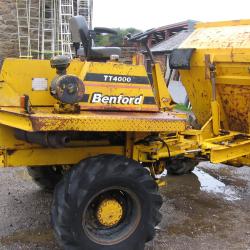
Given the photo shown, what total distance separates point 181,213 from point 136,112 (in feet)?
4.96

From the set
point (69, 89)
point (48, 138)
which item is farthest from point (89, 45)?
point (48, 138)

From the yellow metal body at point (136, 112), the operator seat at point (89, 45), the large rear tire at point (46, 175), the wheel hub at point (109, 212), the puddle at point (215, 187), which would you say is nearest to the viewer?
the yellow metal body at point (136, 112)

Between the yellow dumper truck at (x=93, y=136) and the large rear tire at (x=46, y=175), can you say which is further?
the large rear tire at (x=46, y=175)

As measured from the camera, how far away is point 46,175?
200 inches

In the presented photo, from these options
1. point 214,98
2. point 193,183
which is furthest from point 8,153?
point 193,183

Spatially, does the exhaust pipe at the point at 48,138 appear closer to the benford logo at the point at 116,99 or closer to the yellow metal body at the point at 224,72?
the benford logo at the point at 116,99

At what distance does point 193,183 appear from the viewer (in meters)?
6.09

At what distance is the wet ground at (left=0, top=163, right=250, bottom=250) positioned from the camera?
4180 millimetres

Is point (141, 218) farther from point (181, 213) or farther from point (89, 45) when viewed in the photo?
point (89, 45)

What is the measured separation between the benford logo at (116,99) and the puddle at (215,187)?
2.18m

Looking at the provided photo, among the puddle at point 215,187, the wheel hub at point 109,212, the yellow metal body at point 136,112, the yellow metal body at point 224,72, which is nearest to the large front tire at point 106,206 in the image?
the wheel hub at point 109,212

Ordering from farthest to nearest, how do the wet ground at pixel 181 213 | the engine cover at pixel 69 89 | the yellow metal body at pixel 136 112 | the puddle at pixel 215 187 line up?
1. the puddle at pixel 215 187
2. the wet ground at pixel 181 213
3. the yellow metal body at pixel 136 112
4. the engine cover at pixel 69 89

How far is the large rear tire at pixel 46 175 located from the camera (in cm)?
503

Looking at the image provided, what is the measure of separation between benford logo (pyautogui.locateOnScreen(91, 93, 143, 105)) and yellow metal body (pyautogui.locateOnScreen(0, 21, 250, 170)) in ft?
0.04
